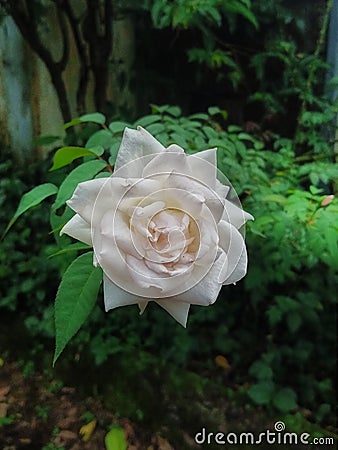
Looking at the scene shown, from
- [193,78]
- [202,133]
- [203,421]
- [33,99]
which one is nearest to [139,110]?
[193,78]

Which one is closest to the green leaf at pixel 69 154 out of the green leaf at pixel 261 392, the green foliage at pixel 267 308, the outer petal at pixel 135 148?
the outer petal at pixel 135 148

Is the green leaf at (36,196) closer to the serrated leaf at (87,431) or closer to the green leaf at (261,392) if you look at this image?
the serrated leaf at (87,431)

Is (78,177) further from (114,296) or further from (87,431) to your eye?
(87,431)

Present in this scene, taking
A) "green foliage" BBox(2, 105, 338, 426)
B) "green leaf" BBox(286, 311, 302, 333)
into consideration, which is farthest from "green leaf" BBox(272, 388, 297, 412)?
"green leaf" BBox(286, 311, 302, 333)

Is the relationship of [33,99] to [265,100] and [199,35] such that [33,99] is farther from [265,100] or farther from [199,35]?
[265,100]
